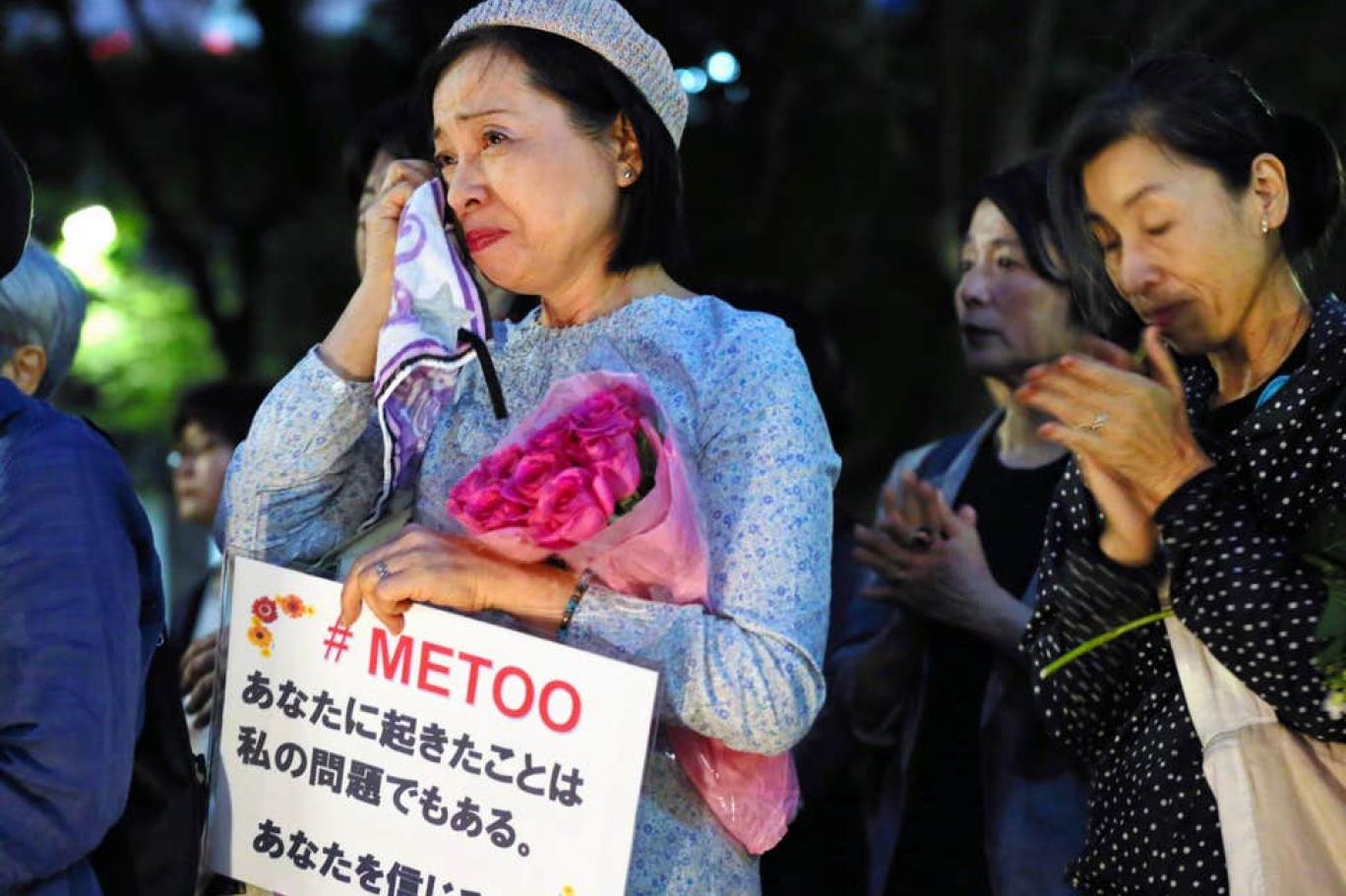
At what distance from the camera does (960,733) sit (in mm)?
3600

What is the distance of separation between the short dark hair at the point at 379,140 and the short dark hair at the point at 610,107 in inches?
47.8

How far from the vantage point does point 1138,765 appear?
2.54m

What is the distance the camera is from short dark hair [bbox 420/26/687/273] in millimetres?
2529

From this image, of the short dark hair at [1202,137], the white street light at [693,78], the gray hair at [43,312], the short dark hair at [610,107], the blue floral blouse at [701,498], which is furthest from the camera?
the white street light at [693,78]

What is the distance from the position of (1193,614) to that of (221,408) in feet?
12.2

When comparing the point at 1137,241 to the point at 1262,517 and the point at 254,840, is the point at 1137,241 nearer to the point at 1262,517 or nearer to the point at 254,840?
the point at 1262,517

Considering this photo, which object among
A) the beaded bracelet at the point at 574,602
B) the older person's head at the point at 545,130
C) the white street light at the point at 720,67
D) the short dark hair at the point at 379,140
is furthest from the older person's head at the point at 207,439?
the beaded bracelet at the point at 574,602

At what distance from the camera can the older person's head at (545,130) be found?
252 centimetres

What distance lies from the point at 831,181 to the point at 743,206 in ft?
2.52

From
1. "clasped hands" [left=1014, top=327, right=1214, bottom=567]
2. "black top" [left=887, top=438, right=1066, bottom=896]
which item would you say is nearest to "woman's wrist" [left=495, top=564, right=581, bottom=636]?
"clasped hands" [left=1014, top=327, right=1214, bottom=567]

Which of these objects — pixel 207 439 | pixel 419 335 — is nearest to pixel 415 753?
pixel 419 335

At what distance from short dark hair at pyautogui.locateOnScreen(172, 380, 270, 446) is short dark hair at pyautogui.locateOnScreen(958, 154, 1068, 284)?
7.87 feet

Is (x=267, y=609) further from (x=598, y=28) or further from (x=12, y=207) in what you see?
(x=598, y=28)

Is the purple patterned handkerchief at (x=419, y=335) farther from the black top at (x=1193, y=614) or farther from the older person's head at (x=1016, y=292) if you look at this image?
the older person's head at (x=1016, y=292)
